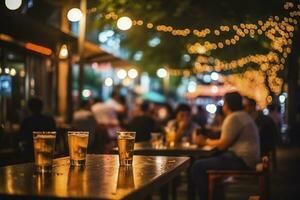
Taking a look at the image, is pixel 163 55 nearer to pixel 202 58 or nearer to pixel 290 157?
pixel 202 58

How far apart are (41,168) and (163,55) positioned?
21.3 meters

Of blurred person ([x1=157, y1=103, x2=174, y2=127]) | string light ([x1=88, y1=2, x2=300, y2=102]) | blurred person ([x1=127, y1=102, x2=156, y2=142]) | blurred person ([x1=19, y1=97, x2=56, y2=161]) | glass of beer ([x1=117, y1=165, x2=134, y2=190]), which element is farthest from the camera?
blurred person ([x1=157, y1=103, x2=174, y2=127])

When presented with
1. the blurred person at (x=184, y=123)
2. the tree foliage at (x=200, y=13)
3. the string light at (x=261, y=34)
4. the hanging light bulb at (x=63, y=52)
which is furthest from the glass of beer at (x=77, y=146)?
the hanging light bulb at (x=63, y=52)

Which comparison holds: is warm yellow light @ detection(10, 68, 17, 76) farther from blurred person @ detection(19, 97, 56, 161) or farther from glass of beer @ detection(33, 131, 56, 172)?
glass of beer @ detection(33, 131, 56, 172)

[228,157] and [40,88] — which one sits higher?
[40,88]

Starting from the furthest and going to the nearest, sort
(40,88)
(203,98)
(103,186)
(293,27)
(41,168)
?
(203,98)
(40,88)
(293,27)
(41,168)
(103,186)

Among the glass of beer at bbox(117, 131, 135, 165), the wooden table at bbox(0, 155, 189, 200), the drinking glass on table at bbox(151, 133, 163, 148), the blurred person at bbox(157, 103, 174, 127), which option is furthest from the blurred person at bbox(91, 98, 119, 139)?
the glass of beer at bbox(117, 131, 135, 165)

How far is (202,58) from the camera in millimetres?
25969

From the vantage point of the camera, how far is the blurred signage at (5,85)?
13845mm

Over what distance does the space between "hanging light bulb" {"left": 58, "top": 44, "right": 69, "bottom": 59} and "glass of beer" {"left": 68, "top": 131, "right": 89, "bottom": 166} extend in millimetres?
9884

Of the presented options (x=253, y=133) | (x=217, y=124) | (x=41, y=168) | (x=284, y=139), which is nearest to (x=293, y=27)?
(x=253, y=133)

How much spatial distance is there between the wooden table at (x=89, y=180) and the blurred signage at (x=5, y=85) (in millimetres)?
8449

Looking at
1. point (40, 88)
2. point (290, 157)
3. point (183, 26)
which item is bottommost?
point (290, 157)

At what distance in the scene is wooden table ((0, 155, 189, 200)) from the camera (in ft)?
12.0
